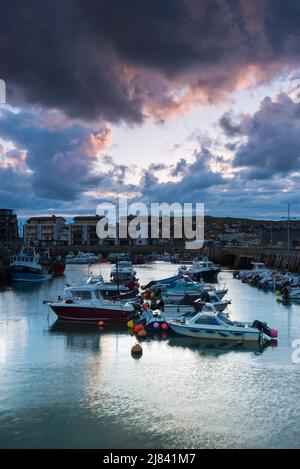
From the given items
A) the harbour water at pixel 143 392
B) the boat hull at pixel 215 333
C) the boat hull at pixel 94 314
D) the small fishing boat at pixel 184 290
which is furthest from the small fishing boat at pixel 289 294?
the boat hull at pixel 215 333

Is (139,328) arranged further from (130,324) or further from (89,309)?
(89,309)

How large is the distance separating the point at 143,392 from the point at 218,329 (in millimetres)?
9834

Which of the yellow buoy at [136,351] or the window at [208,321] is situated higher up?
the window at [208,321]

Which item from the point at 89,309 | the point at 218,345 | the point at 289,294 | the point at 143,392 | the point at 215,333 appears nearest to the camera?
the point at 143,392

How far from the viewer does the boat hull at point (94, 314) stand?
115ft

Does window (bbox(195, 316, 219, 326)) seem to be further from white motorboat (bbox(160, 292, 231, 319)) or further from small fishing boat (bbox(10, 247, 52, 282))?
small fishing boat (bbox(10, 247, 52, 282))

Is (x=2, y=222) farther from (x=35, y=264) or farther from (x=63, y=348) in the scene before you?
(x=63, y=348)

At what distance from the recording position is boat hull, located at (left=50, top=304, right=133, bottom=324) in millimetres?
34906

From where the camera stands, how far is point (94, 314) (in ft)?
115

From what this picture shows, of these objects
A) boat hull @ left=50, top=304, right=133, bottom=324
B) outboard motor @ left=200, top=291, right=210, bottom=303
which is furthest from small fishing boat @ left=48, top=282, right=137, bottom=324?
outboard motor @ left=200, top=291, right=210, bottom=303

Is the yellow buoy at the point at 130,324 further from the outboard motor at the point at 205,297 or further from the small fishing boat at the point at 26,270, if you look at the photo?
the small fishing boat at the point at 26,270

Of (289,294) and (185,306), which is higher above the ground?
(185,306)

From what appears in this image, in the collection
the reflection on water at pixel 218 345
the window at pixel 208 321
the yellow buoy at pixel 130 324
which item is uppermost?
the window at pixel 208 321

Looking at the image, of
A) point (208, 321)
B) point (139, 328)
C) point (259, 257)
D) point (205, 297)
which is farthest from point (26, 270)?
point (259, 257)
